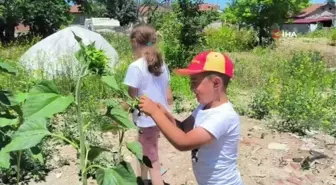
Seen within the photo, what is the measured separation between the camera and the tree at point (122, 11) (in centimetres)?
5288

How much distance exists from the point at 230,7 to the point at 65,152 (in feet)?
106

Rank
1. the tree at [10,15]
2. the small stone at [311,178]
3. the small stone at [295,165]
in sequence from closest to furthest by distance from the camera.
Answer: the small stone at [311,178] < the small stone at [295,165] < the tree at [10,15]

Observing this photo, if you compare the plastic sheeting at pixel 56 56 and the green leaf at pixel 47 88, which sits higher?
the green leaf at pixel 47 88

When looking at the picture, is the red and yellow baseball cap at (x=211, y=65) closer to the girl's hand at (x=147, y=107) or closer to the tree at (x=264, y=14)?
the girl's hand at (x=147, y=107)

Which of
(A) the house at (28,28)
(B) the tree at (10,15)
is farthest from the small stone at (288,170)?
(A) the house at (28,28)

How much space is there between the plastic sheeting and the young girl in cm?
385

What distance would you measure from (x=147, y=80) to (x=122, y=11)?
50.3 m

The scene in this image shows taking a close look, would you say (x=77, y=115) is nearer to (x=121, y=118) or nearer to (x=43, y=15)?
(x=121, y=118)

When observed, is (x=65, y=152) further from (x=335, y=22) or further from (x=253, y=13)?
(x=335, y=22)

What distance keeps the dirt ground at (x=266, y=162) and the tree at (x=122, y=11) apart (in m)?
47.8

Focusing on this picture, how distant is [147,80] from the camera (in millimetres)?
3676

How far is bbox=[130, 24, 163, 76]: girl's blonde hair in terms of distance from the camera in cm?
367

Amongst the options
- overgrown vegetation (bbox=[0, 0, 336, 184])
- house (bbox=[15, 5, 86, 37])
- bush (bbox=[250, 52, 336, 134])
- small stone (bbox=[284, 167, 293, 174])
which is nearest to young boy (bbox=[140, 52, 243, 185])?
overgrown vegetation (bbox=[0, 0, 336, 184])

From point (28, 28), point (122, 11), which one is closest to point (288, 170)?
point (28, 28)
